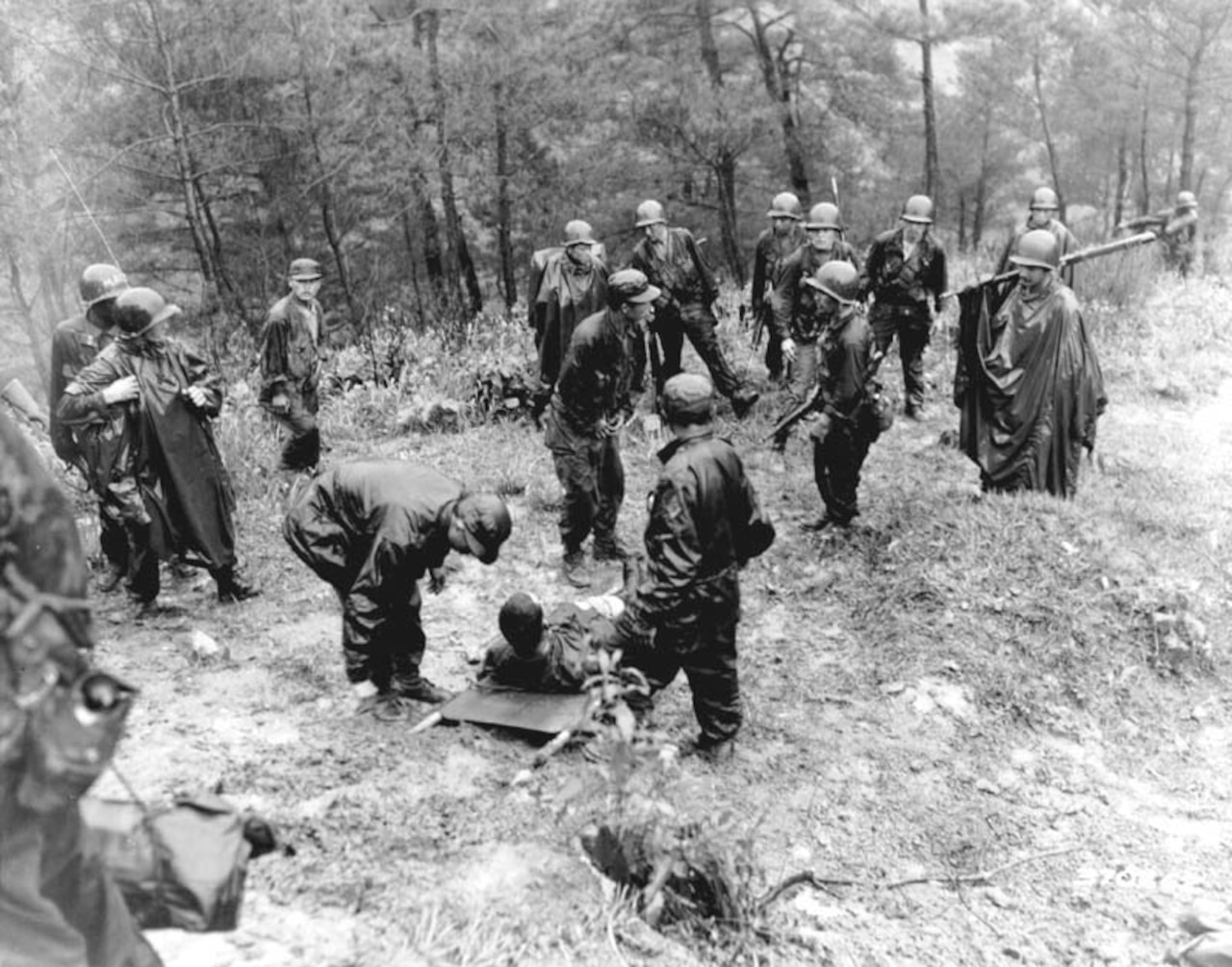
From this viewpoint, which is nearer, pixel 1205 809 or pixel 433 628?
pixel 1205 809

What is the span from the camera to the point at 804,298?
904 cm

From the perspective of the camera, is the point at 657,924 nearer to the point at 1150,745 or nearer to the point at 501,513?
the point at 501,513

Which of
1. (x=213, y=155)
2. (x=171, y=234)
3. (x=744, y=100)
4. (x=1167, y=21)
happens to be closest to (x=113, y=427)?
(x=213, y=155)

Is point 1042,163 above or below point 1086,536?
above

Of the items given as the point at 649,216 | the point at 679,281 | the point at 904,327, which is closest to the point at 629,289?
the point at 679,281

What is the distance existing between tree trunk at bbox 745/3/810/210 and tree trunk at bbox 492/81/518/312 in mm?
4164

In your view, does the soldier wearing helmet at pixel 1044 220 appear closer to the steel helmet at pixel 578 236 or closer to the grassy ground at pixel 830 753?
the grassy ground at pixel 830 753

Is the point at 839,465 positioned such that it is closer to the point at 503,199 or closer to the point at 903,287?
the point at 903,287

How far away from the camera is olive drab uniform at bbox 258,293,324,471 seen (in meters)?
7.48

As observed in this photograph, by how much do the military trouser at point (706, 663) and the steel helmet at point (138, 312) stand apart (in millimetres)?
3224

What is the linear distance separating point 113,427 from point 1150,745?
583 centimetres

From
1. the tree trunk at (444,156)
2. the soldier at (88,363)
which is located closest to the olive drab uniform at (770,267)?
the soldier at (88,363)

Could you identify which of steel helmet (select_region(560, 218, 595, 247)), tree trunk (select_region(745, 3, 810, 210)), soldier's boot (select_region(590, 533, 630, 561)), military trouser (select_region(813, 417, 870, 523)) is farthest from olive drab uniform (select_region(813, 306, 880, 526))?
tree trunk (select_region(745, 3, 810, 210))

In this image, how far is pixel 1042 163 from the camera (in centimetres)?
2706
